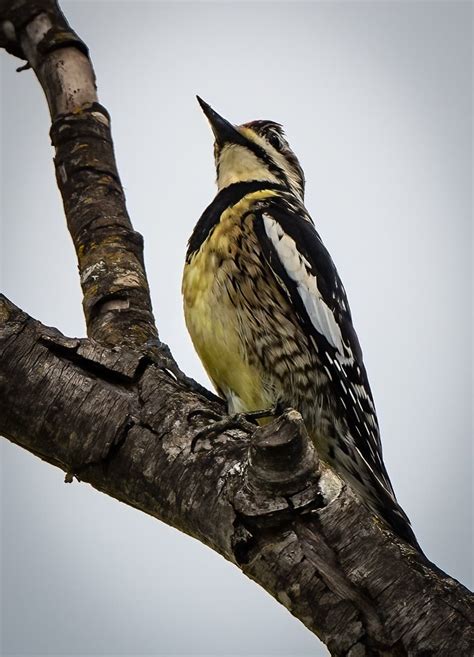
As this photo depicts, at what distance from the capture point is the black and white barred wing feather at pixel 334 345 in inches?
159

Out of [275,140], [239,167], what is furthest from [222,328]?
[275,140]

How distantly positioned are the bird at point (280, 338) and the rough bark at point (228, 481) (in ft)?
1.99

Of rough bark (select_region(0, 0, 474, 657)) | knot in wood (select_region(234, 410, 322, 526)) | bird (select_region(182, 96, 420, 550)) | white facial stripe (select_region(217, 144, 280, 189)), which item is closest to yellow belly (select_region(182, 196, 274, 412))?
bird (select_region(182, 96, 420, 550))

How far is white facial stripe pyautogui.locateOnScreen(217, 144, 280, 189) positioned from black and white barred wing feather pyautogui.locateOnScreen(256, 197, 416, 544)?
607mm

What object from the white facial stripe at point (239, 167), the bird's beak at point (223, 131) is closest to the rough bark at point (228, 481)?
the white facial stripe at point (239, 167)

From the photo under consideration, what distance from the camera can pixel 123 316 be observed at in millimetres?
3543

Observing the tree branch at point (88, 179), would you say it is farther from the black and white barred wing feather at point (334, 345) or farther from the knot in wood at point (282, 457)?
the knot in wood at point (282, 457)

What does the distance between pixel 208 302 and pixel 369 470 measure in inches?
42.1

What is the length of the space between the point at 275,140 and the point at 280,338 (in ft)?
6.03

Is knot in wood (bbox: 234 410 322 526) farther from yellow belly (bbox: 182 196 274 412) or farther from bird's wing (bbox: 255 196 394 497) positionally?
bird's wing (bbox: 255 196 394 497)

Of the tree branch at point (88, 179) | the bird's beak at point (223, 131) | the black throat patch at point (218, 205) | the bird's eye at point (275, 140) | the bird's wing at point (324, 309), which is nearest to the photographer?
the tree branch at point (88, 179)

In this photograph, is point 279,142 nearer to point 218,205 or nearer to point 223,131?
point 223,131

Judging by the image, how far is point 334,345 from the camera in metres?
4.22

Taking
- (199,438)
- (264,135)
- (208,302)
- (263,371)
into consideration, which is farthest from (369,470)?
(264,135)
